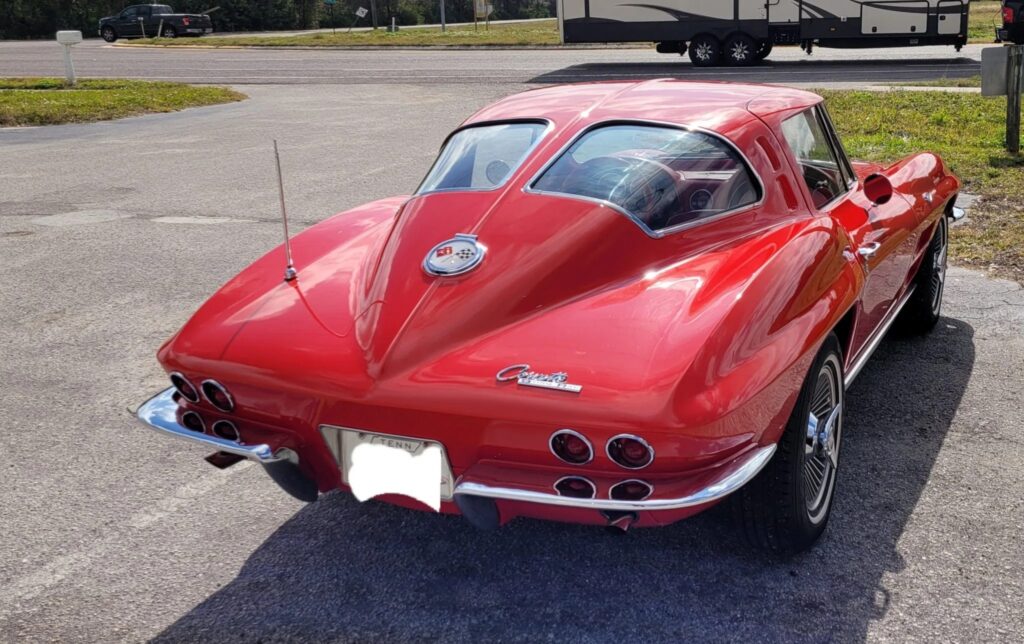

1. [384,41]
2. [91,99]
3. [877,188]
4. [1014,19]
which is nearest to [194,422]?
[877,188]

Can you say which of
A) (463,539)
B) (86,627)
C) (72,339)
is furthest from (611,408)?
(72,339)

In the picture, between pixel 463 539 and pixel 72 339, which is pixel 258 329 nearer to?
pixel 463 539

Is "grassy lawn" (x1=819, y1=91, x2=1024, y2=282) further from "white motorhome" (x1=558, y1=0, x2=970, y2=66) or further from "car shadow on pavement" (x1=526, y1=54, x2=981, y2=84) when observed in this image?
"white motorhome" (x1=558, y1=0, x2=970, y2=66)

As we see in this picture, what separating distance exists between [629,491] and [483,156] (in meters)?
1.64

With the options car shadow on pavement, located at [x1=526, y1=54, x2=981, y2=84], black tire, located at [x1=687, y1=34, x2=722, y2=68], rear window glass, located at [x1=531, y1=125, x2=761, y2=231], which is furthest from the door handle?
black tire, located at [x1=687, y1=34, x2=722, y2=68]

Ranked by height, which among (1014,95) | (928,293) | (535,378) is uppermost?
(1014,95)

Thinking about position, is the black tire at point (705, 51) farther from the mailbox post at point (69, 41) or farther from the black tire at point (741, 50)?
the mailbox post at point (69, 41)

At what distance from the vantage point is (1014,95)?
10.1 meters

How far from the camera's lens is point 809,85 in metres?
17.7

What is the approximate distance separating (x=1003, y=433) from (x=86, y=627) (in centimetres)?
356

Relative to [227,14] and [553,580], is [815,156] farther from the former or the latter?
[227,14]

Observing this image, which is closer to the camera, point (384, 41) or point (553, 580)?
point (553, 580)

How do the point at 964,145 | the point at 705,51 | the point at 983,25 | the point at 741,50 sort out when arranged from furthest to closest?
the point at 983,25
the point at 705,51
the point at 741,50
the point at 964,145

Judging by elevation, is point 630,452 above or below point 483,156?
below
